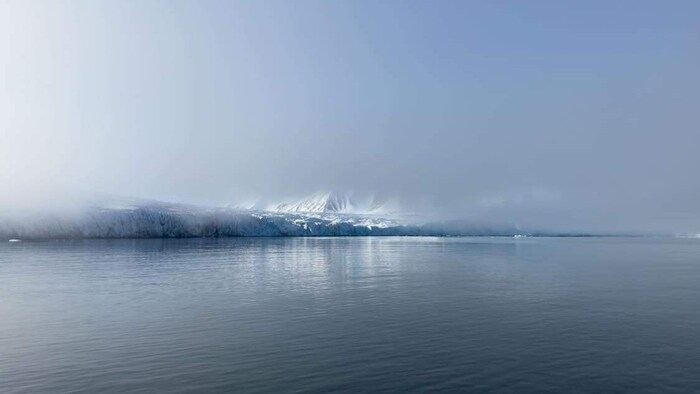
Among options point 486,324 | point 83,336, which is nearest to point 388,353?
point 486,324

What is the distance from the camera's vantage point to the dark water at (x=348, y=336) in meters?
18.7

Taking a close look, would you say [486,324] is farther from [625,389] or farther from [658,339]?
[625,389]

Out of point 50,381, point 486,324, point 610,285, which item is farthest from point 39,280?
point 610,285

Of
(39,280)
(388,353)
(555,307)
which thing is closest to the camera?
(388,353)

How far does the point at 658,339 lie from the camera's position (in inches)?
994

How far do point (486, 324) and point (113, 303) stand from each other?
29653 millimetres

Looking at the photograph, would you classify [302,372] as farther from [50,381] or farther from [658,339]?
[658,339]

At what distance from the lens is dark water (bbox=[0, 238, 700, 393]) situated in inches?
736

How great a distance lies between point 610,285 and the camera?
4859cm

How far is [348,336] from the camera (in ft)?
86.0

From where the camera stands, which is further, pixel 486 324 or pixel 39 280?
Answer: pixel 39 280

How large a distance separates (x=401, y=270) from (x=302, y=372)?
47.4 meters

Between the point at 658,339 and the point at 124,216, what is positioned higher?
the point at 124,216

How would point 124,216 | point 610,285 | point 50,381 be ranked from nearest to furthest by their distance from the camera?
point 50,381, point 610,285, point 124,216
